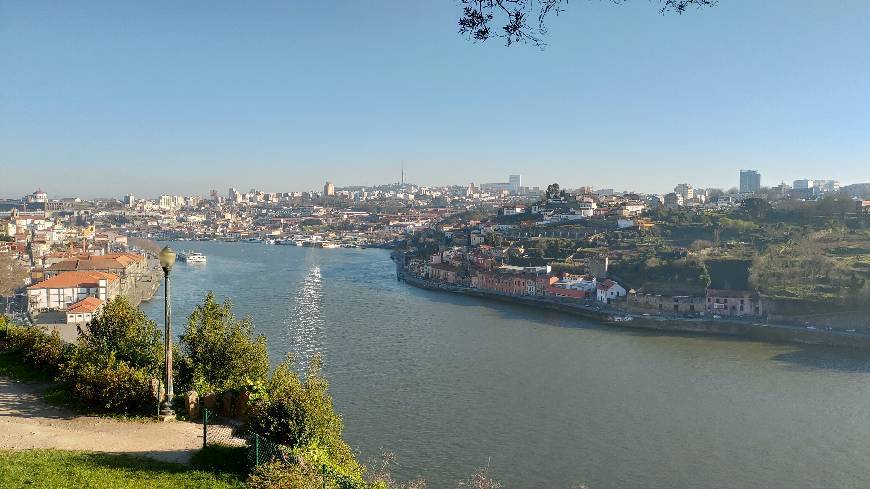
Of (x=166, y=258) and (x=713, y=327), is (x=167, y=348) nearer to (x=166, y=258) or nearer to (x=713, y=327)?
(x=166, y=258)

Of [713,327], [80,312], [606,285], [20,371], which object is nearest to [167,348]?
[20,371]

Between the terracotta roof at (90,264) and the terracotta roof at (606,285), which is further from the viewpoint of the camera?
the terracotta roof at (606,285)

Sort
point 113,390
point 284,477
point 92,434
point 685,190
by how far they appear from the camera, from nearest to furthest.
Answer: point 284,477
point 92,434
point 113,390
point 685,190

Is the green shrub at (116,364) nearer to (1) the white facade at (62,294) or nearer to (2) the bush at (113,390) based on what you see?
(2) the bush at (113,390)

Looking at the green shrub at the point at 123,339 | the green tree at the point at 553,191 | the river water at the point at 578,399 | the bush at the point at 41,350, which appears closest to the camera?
the green shrub at the point at 123,339

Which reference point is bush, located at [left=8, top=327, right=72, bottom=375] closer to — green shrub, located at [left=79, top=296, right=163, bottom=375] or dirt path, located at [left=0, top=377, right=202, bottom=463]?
green shrub, located at [left=79, top=296, right=163, bottom=375]

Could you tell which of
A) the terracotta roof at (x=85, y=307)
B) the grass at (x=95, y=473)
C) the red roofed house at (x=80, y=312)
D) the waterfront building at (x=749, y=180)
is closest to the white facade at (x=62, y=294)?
the terracotta roof at (x=85, y=307)
